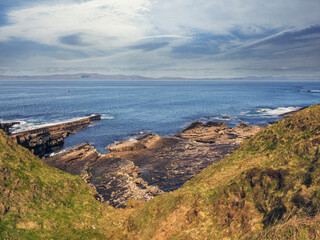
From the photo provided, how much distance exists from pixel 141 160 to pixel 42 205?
2723 cm

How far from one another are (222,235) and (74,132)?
61917 millimetres

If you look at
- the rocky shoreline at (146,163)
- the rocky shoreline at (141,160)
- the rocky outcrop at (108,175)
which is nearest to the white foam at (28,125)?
the rocky shoreline at (141,160)

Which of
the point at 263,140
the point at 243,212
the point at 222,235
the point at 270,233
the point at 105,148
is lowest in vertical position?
the point at 105,148

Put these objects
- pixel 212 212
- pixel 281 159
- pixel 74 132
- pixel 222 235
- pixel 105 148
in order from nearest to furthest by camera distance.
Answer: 1. pixel 222 235
2. pixel 212 212
3. pixel 281 159
4. pixel 105 148
5. pixel 74 132

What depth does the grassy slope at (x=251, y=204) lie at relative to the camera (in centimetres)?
973

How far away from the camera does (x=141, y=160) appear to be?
40812 mm

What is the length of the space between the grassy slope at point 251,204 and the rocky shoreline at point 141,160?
11689 millimetres

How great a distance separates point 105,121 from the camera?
8081cm

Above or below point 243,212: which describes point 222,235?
below

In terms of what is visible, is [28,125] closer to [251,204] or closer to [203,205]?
[203,205]

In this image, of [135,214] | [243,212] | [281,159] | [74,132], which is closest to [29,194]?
[135,214]

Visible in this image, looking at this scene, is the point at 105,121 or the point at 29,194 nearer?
the point at 29,194

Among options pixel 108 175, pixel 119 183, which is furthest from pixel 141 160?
pixel 119 183

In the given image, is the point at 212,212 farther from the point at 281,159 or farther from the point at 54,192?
the point at 54,192
